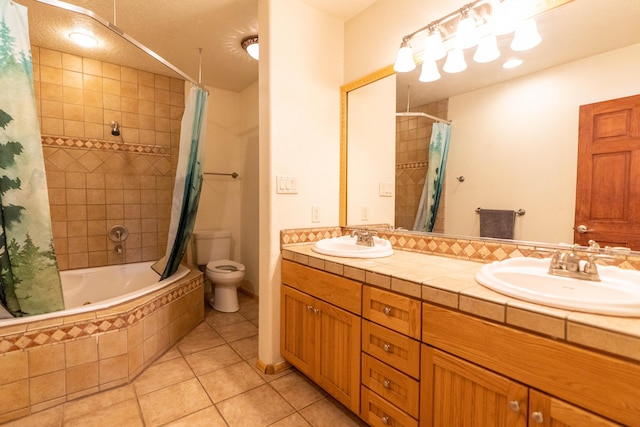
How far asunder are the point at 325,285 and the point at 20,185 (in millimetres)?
1598

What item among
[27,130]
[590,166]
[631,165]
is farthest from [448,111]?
[27,130]

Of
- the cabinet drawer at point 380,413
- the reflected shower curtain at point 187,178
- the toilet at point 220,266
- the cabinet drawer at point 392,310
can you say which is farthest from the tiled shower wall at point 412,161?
the toilet at point 220,266

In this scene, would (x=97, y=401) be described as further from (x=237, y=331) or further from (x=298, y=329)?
(x=298, y=329)

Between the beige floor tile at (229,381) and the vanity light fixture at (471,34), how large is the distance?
201cm

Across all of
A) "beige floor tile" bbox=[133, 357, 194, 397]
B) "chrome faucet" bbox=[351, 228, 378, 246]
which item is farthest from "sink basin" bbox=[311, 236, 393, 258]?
"beige floor tile" bbox=[133, 357, 194, 397]

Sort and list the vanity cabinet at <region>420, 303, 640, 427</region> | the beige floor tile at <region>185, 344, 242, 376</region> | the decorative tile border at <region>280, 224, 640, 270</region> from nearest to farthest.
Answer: the vanity cabinet at <region>420, 303, 640, 427</region> → the decorative tile border at <region>280, 224, 640, 270</region> → the beige floor tile at <region>185, 344, 242, 376</region>

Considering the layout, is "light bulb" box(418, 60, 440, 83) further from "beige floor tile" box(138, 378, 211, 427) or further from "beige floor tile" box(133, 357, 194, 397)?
"beige floor tile" box(133, 357, 194, 397)

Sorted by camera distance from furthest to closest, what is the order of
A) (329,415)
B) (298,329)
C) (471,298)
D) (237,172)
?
(237,172) < (298,329) < (329,415) < (471,298)

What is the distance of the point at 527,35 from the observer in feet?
4.09

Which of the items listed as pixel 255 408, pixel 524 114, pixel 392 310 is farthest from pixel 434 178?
pixel 255 408

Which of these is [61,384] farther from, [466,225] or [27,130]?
[466,225]

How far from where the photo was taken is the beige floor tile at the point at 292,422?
140 cm

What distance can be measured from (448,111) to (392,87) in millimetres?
429

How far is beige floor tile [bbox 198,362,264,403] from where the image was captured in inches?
64.2
